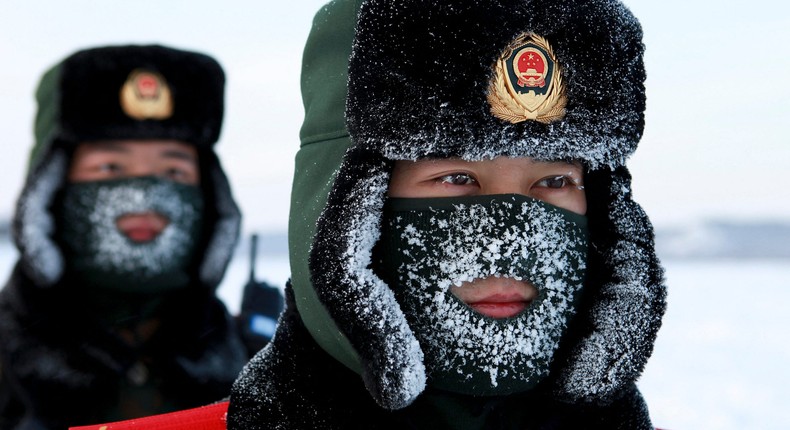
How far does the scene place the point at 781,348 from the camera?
6719mm

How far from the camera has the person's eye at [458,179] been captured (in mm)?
1319

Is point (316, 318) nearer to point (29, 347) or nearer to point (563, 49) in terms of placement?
point (563, 49)

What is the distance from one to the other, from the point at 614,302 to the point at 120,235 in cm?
194

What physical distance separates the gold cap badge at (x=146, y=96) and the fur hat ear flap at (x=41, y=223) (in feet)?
1.04

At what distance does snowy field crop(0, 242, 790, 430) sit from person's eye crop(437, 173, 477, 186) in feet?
7.19

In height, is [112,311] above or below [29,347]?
above

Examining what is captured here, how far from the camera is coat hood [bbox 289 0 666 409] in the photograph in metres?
1.24

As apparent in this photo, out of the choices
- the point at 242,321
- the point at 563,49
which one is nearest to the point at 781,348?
the point at 242,321

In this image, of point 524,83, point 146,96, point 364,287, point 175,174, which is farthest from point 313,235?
point 146,96

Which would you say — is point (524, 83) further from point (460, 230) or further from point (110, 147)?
point (110, 147)

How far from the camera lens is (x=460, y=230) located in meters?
1.29

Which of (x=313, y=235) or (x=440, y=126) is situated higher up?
(x=440, y=126)

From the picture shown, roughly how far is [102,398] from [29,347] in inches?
12.9

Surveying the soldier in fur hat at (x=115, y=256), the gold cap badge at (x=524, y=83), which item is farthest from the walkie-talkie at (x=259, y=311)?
the gold cap badge at (x=524, y=83)
